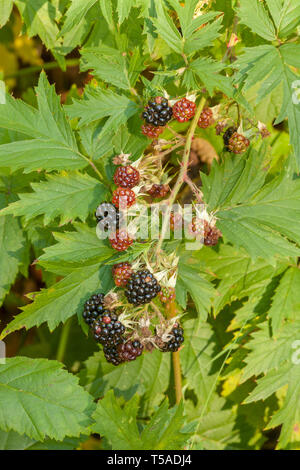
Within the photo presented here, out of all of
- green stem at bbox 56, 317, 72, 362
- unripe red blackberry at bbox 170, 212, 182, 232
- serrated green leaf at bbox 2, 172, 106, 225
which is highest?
serrated green leaf at bbox 2, 172, 106, 225

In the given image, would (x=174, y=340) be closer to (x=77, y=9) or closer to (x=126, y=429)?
(x=126, y=429)

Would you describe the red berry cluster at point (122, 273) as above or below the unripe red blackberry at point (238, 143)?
below

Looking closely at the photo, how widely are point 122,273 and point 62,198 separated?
0.45 m

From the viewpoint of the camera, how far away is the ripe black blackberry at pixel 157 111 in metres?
1.91

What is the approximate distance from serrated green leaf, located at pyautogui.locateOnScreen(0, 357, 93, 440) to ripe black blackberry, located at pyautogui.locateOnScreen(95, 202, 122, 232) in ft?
2.44

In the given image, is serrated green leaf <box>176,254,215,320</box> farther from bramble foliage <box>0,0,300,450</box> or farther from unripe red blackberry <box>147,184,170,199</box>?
unripe red blackberry <box>147,184,170,199</box>

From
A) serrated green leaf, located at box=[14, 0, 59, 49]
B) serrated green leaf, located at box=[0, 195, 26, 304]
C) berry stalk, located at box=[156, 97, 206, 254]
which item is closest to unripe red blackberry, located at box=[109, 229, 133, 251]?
berry stalk, located at box=[156, 97, 206, 254]

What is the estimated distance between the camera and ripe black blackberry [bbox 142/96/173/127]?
1912mm

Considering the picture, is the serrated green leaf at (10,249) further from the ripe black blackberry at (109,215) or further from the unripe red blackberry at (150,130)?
the unripe red blackberry at (150,130)

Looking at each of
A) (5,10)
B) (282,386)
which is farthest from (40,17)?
(282,386)

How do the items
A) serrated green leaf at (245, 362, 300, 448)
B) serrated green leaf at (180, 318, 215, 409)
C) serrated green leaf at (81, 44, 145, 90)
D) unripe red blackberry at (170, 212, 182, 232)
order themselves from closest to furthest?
unripe red blackberry at (170, 212, 182, 232), serrated green leaf at (81, 44, 145, 90), serrated green leaf at (245, 362, 300, 448), serrated green leaf at (180, 318, 215, 409)

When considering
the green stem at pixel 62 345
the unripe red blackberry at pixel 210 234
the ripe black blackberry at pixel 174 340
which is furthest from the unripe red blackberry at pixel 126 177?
the green stem at pixel 62 345

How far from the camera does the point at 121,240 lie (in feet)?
6.07

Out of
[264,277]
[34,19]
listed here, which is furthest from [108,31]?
[264,277]
